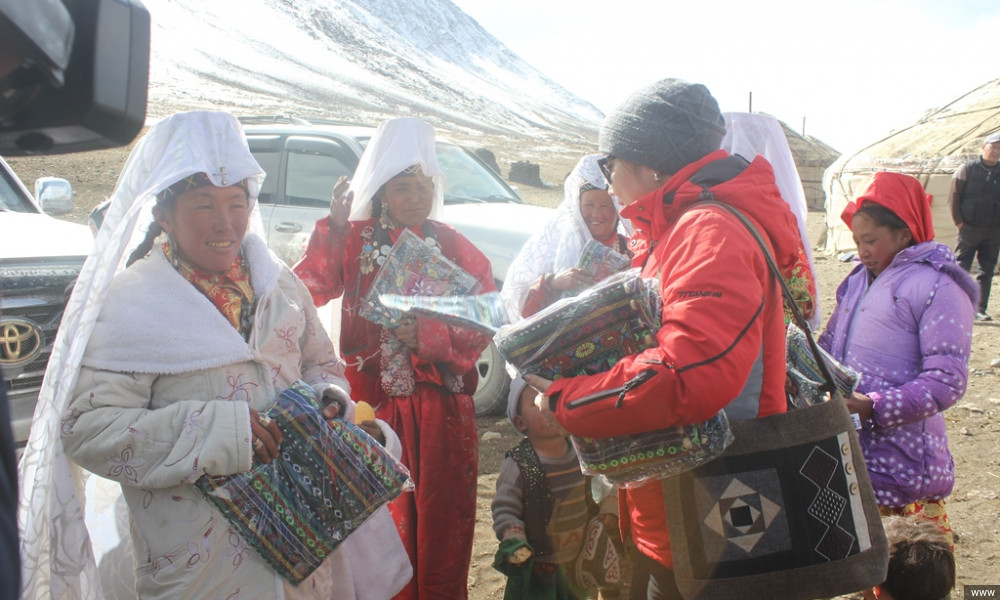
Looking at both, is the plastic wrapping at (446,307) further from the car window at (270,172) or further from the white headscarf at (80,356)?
the car window at (270,172)

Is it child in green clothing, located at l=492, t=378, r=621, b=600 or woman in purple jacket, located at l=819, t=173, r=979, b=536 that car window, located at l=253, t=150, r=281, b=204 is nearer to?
child in green clothing, located at l=492, t=378, r=621, b=600

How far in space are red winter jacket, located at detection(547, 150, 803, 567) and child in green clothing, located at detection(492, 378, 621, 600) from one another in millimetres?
1158

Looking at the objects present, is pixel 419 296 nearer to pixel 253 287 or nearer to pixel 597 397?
pixel 253 287

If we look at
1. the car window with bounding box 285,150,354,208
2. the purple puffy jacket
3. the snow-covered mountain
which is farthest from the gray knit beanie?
the snow-covered mountain

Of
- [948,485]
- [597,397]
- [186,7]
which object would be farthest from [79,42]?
[186,7]

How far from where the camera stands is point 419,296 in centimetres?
313

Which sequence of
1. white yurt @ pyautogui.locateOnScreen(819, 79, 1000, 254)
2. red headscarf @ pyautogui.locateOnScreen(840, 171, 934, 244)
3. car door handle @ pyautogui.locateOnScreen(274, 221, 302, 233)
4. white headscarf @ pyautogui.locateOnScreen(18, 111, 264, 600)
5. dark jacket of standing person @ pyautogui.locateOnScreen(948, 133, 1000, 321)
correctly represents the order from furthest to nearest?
white yurt @ pyautogui.locateOnScreen(819, 79, 1000, 254), dark jacket of standing person @ pyautogui.locateOnScreen(948, 133, 1000, 321), car door handle @ pyautogui.locateOnScreen(274, 221, 302, 233), red headscarf @ pyautogui.locateOnScreen(840, 171, 934, 244), white headscarf @ pyautogui.locateOnScreen(18, 111, 264, 600)

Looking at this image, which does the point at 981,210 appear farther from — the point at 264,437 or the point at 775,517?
the point at 264,437

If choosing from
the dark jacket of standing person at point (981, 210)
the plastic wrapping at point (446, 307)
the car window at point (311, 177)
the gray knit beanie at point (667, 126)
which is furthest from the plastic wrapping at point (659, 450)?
the dark jacket of standing person at point (981, 210)

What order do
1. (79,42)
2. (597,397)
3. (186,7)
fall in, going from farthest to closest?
(186,7) < (597,397) < (79,42)

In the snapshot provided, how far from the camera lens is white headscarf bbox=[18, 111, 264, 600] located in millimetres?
2037

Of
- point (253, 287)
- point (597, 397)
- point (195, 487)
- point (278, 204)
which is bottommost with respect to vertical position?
point (278, 204)

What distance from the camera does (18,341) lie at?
3352 mm

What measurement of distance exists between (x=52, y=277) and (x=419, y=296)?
1.74 metres
